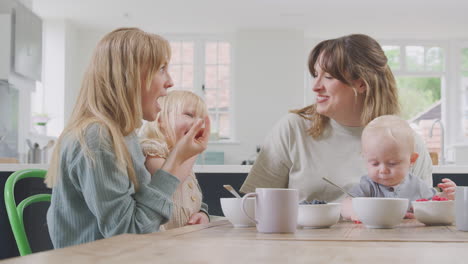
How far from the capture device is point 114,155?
1427 millimetres

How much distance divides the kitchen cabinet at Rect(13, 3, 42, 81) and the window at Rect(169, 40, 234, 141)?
10.3 feet

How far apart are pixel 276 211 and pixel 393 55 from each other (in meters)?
8.51

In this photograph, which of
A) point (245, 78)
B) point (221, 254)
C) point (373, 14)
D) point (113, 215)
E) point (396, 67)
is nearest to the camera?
point (221, 254)

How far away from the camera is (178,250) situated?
768mm

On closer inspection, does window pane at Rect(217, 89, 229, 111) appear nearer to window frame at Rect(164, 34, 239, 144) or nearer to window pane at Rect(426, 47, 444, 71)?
window frame at Rect(164, 34, 239, 144)

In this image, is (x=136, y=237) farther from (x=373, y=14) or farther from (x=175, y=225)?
(x=373, y=14)

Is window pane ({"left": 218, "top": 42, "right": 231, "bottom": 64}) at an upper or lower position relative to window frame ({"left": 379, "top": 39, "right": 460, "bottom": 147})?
upper

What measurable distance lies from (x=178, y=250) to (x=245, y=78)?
7831 mm

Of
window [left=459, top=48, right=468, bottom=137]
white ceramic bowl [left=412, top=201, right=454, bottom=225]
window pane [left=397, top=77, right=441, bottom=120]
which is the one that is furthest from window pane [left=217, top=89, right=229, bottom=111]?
white ceramic bowl [left=412, top=201, right=454, bottom=225]

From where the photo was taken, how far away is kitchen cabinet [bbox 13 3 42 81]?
5328 millimetres

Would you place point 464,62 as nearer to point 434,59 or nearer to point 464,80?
point 464,80

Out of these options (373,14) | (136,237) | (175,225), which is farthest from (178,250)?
(373,14)

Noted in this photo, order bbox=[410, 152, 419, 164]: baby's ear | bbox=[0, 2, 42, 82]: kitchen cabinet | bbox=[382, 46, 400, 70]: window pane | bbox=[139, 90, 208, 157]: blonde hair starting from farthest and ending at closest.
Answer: bbox=[382, 46, 400, 70]: window pane → bbox=[0, 2, 42, 82]: kitchen cabinet → bbox=[139, 90, 208, 157]: blonde hair → bbox=[410, 152, 419, 164]: baby's ear

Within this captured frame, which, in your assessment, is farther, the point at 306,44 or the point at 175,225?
the point at 306,44
